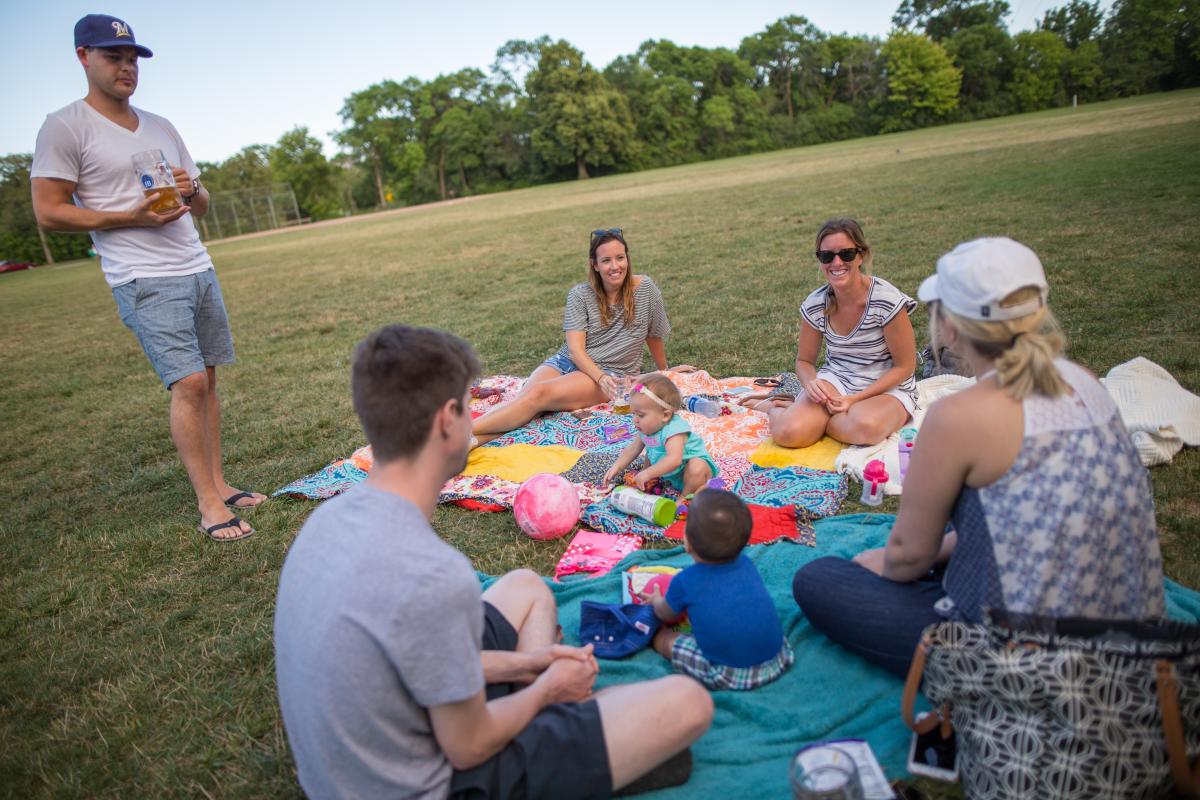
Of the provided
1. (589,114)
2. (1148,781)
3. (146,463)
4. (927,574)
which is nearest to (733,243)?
(146,463)

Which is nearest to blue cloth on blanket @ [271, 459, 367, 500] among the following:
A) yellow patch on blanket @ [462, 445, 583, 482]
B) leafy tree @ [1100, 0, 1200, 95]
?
yellow patch on blanket @ [462, 445, 583, 482]

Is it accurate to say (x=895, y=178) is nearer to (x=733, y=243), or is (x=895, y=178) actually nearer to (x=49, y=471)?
(x=733, y=243)

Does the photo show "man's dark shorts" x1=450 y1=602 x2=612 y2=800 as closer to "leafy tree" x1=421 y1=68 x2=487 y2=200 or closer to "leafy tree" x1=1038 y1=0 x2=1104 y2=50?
"leafy tree" x1=421 y1=68 x2=487 y2=200

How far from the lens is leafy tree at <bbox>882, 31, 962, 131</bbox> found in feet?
214

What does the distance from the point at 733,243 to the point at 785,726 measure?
11.7m

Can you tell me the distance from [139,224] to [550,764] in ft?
13.9

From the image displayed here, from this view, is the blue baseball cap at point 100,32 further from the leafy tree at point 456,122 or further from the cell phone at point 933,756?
the leafy tree at point 456,122

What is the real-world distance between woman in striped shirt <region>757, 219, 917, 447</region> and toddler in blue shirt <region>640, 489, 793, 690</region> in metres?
2.32

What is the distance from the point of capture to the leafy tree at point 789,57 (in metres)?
80.8

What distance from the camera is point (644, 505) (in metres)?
4.29

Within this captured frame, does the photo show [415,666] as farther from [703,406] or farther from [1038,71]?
[1038,71]

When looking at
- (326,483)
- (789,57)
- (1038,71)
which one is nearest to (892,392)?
(326,483)

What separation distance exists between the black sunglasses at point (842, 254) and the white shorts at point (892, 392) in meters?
0.85

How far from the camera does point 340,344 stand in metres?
10.2
